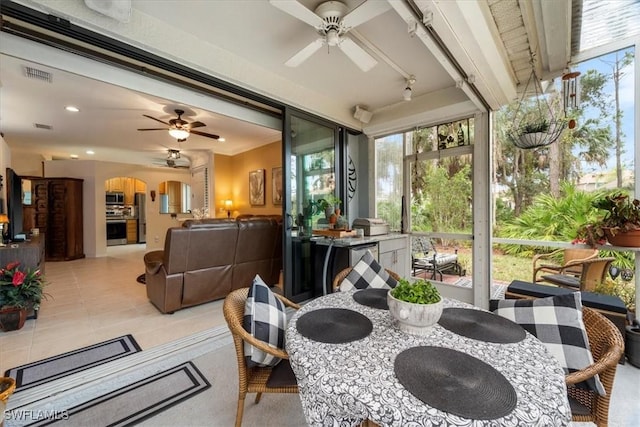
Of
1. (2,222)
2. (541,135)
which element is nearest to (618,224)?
(541,135)

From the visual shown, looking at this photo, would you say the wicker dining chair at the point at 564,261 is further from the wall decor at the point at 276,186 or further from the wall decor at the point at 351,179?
the wall decor at the point at 276,186

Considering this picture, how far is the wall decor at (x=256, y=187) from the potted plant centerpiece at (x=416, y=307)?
5148 mm

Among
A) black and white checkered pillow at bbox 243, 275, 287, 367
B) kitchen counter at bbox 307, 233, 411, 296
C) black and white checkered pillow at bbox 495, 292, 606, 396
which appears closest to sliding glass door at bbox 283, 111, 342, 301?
kitchen counter at bbox 307, 233, 411, 296

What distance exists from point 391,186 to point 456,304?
111 inches

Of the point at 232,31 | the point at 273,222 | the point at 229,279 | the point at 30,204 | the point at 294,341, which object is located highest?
the point at 232,31

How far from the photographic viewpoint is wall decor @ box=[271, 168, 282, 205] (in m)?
5.54

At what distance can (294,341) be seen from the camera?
1109 millimetres

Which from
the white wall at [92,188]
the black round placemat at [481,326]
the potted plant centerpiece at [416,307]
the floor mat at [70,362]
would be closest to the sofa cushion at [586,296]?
the black round placemat at [481,326]

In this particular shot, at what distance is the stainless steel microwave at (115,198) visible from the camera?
8.66m

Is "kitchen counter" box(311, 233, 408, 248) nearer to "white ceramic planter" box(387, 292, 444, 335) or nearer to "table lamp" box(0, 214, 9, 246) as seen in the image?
"white ceramic planter" box(387, 292, 444, 335)

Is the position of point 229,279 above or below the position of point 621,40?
below

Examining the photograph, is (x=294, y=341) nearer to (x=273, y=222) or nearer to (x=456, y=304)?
(x=456, y=304)

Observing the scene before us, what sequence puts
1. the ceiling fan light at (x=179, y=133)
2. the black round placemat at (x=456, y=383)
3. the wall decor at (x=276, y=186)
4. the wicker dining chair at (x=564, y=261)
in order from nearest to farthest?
the black round placemat at (x=456, y=383) < the wicker dining chair at (x=564, y=261) < the ceiling fan light at (x=179, y=133) < the wall decor at (x=276, y=186)

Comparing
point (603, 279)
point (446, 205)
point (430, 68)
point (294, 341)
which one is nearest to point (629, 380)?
point (603, 279)
